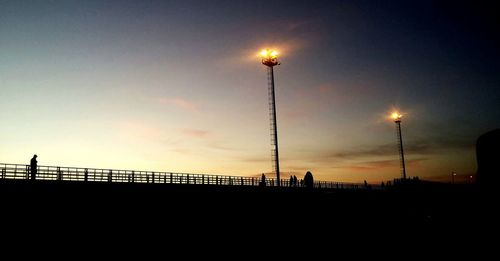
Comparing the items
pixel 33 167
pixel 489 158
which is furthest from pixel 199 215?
pixel 489 158

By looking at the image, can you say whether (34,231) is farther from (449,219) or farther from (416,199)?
(416,199)

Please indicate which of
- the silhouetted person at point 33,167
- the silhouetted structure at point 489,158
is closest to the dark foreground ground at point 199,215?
the silhouetted structure at point 489,158

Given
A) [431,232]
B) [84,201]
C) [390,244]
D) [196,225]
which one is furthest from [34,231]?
[431,232]

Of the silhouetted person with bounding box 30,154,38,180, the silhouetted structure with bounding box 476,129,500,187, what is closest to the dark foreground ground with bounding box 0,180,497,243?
the silhouetted structure with bounding box 476,129,500,187

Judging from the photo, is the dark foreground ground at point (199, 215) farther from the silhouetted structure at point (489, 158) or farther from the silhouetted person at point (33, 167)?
the silhouetted person at point (33, 167)

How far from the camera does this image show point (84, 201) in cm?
1744

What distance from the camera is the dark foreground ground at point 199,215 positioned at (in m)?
15.6

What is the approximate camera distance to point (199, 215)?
2034 centimetres

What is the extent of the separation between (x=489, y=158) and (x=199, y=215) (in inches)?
573

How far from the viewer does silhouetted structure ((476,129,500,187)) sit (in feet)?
36.3

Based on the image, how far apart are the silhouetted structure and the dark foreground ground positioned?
922mm

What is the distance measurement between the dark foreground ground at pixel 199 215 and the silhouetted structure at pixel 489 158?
922mm

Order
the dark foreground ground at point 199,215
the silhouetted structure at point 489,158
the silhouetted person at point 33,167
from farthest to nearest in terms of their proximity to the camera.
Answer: the silhouetted person at point 33,167
the dark foreground ground at point 199,215
the silhouetted structure at point 489,158

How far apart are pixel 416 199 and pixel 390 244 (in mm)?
22158
